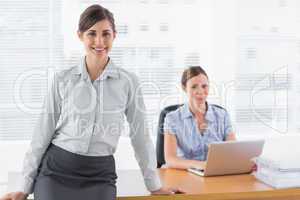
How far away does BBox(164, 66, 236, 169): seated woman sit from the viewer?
297cm

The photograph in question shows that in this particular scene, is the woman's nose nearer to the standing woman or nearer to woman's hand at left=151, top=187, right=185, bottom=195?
the standing woman

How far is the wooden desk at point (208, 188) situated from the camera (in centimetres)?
216

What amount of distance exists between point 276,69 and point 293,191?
7.01ft

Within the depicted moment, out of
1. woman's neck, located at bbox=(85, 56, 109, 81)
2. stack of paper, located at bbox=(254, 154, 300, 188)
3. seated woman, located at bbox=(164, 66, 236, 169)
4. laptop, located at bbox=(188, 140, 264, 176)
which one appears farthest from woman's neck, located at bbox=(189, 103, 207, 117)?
woman's neck, located at bbox=(85, 56, 109, 81)

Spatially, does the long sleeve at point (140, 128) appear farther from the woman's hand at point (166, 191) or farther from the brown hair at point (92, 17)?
the brown hair at point (92, 17)

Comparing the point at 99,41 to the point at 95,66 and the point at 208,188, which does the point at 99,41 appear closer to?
the point at 95,66

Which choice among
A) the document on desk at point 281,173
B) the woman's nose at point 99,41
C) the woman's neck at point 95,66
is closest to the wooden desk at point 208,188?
the document on desk at point 281,173

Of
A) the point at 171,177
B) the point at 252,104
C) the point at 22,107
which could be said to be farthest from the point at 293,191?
the point at 22,107

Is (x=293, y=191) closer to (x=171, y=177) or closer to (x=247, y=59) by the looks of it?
(x=171, y=177)

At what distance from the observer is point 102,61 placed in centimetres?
227

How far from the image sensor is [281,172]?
2.32 m

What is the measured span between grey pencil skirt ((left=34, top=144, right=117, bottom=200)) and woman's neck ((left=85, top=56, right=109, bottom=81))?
38 centimetres

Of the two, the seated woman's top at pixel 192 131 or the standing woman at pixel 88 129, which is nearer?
the standing woman at pixel 88 129

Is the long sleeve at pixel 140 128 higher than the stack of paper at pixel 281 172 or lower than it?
higher
